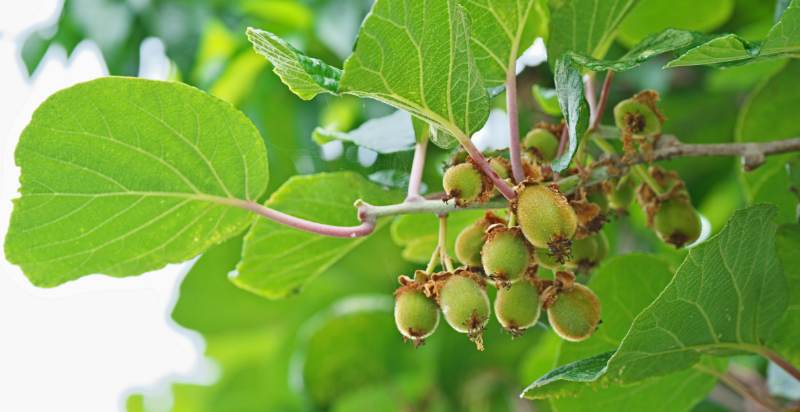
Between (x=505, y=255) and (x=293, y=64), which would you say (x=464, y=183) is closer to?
(x=505, y=255)

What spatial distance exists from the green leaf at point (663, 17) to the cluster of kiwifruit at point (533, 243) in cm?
39

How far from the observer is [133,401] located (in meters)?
3.35

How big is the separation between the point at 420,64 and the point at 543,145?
0.83 feet

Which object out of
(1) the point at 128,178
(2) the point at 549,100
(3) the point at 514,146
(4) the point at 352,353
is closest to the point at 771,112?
(2) the point at 549,100

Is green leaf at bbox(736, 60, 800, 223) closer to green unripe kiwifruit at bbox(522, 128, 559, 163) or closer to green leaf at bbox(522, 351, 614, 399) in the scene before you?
green unripe kiwifruit at bbox(522, 128, 559, 163)

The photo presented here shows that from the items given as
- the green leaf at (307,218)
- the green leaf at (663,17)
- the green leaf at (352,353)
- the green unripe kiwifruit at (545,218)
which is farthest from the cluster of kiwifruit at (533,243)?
the green leaf at (352,353)

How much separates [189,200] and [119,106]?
0.15 m

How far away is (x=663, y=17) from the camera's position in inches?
58.4

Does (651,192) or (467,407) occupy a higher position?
(651,192)

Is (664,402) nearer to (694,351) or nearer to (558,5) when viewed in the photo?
(694,351)

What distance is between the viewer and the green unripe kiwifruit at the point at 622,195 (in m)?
1.20

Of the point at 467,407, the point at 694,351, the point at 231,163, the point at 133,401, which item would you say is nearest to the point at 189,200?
the point at 231,163

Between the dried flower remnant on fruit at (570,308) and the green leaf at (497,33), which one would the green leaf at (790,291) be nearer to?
the dried flower remnant on fruit at (570,308)

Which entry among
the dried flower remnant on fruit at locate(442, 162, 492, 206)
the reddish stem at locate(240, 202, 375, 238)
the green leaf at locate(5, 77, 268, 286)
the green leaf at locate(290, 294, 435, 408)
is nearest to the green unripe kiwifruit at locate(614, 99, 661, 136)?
the dried flower remnant on fruit at locate(442, 162, 492, 206)
